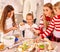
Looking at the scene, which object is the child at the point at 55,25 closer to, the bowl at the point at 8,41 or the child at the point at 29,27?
the child at the point at 29,27

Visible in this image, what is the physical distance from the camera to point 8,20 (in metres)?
1.40

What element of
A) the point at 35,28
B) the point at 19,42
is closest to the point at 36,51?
the point at 19,42

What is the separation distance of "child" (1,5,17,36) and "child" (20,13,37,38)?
9 centimetres

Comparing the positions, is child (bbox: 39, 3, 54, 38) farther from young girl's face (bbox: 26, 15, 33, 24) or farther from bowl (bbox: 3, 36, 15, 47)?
bowl (bbox: 3, 36, 15, 47)

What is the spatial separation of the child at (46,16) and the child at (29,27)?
0.19 ft

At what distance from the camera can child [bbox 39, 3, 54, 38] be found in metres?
1.46

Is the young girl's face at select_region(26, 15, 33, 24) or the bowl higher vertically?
the young girl's face at select_region(26, 15, 33, 24)

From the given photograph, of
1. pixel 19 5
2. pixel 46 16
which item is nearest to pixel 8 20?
pixel 19 5

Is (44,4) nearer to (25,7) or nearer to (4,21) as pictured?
(25,7)

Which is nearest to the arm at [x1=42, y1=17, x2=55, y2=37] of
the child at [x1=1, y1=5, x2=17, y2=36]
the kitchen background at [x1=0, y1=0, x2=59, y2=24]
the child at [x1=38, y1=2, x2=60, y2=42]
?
the child at [x1=38, y1=2, x2=60, y2=42]

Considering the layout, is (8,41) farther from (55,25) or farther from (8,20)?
(55,25)

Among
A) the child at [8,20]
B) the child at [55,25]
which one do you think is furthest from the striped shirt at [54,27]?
the child at [8,20]

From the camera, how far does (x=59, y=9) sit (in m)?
1.42

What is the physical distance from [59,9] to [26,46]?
422 millimetres
